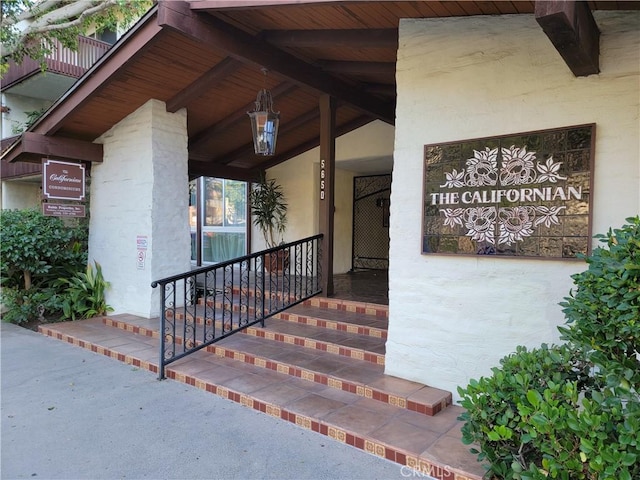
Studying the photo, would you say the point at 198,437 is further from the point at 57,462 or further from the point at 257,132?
the point at 257,132

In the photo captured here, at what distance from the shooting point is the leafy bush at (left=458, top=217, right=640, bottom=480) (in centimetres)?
165

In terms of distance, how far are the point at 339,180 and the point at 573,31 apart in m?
6.36

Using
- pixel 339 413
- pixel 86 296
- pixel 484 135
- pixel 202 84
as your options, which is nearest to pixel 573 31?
pixel 484 135

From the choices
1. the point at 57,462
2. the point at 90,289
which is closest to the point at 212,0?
the point at 57,462

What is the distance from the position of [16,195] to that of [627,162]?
13.2 m

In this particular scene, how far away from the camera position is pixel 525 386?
1.97 m

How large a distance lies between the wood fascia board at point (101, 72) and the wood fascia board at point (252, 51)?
2.36ft

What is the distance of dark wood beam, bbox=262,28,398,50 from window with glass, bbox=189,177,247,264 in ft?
17.5

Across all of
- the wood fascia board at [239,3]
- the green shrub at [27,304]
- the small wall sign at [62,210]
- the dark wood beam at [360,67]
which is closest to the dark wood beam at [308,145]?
the dark wood beam at [360,67]

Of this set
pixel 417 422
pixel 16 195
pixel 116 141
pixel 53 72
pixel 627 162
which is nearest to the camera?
pixel 627 162

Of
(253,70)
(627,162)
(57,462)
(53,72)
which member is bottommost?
(57,462)

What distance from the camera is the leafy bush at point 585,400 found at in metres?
1.65

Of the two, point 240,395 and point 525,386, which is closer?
point 525,386

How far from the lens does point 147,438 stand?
9.50 feet
